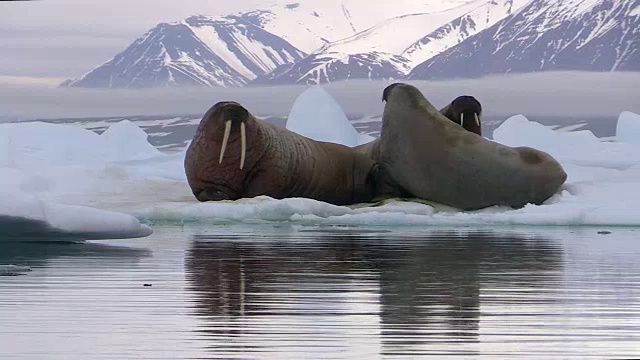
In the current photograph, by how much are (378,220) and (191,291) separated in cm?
590

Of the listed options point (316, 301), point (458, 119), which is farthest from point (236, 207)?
point (316, 301)

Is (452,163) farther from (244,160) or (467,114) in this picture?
(244,160)

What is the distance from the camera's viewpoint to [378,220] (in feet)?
37.2

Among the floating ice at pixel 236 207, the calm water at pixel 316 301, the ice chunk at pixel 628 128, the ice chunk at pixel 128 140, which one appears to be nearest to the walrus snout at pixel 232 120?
the floating ice at pixel 236 207

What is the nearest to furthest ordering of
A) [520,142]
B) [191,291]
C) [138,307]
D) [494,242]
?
[138,307], [191,291], [494,242], [520,142]

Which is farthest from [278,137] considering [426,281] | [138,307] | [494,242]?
[138,307]

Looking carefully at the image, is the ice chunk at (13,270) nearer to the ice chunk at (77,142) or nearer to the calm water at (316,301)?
the calm water at (316,301)

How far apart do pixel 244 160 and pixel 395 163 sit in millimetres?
1458

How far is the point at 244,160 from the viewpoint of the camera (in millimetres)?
12203

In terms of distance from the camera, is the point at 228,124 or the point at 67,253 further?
the point at 228,124

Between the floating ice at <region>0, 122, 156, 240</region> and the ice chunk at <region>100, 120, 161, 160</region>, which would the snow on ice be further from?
the ice chunk at <region>100, 120, 161, 160</region>

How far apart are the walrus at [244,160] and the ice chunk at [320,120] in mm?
5601

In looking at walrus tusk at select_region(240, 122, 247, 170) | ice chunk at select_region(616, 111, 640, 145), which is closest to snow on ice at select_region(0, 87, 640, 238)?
walrus tusk at select_region(240, 122, 247, 170)

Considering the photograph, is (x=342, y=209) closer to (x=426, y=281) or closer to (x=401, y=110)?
(x=401, y=110)
